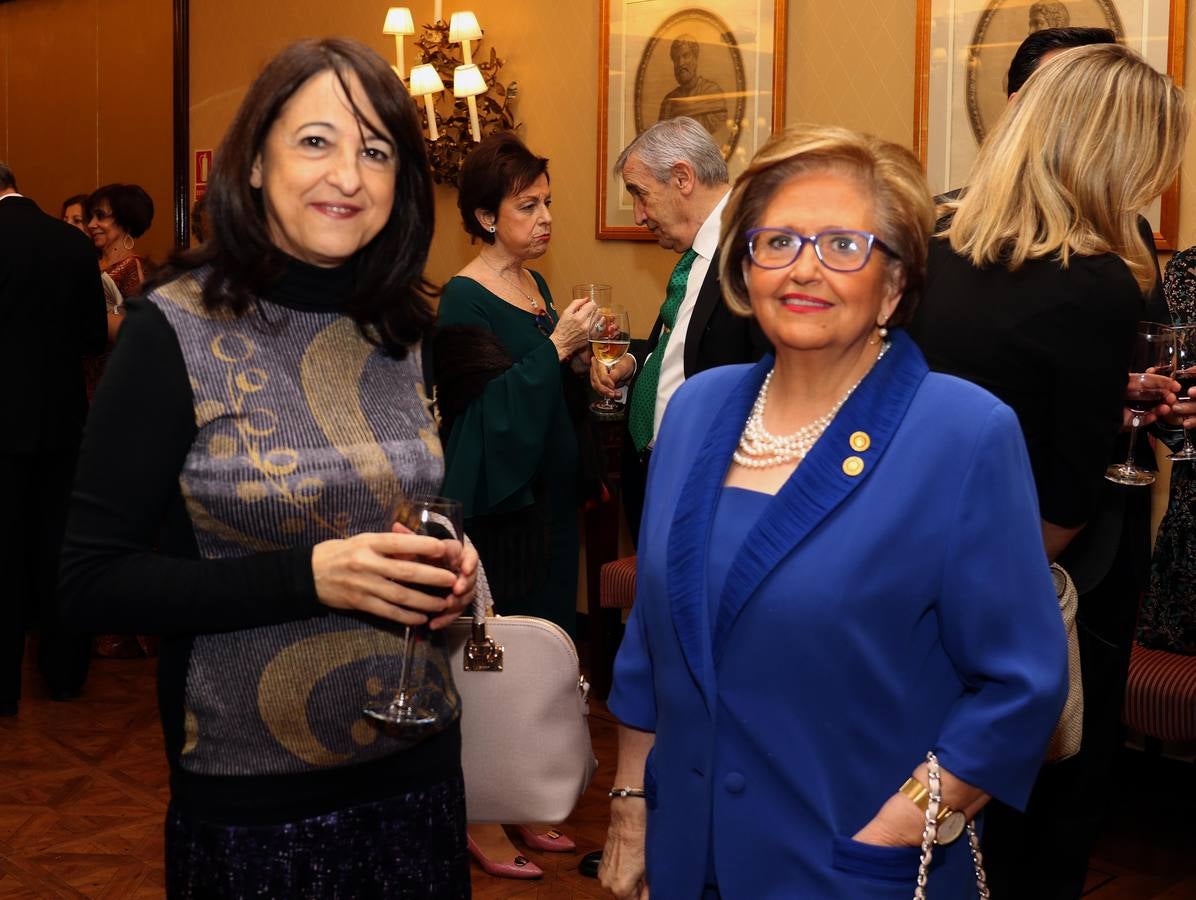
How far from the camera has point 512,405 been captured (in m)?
3.56

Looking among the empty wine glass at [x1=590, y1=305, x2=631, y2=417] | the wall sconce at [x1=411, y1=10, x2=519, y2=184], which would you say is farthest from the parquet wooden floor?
the wall sconce at [x1=411, y1=10, x2=519, y2=184]

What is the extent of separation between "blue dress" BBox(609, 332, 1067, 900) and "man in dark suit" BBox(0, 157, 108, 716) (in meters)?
4.18

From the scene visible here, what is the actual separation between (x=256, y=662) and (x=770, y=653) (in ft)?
2.08

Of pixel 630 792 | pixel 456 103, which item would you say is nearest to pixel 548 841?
pixel 630 792

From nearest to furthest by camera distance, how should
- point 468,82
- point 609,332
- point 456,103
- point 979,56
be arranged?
point 609,332
point 979,56
point 468,82
point 456,103

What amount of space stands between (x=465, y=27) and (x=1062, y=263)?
4402 mm

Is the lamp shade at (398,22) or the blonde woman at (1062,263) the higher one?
the lamp shade at (398,22)

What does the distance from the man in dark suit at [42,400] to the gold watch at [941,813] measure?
437 centimetres

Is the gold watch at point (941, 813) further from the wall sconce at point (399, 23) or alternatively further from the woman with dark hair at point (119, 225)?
the woman with dark hair at point (119, 225)

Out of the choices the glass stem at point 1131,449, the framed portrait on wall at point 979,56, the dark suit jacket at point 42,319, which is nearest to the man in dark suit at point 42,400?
the dark suit jacket at point 42,319

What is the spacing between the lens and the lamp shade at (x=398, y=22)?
615 cm

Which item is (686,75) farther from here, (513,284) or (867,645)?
(867,645)

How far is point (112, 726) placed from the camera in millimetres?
5051

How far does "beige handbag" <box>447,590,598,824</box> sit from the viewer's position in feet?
6.79
